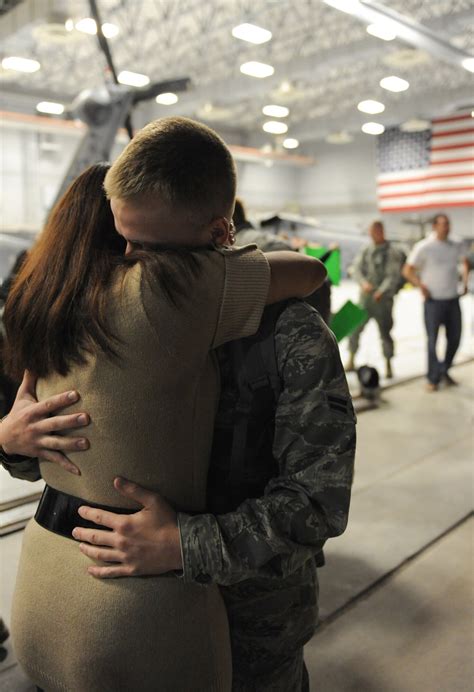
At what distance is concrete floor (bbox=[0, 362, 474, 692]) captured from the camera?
2.24 meters

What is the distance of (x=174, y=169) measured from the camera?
873 mm

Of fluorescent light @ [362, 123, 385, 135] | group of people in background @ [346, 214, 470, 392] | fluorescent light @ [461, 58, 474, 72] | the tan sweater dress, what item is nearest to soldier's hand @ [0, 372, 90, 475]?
the tan sweater dress

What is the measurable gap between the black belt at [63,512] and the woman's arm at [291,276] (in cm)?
41

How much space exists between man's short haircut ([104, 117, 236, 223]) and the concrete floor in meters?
1.88

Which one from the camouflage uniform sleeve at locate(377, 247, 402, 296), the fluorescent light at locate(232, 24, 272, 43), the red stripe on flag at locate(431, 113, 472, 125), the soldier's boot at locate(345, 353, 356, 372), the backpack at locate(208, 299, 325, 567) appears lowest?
the soldier's boot at locate(345, 353, 356, 372)

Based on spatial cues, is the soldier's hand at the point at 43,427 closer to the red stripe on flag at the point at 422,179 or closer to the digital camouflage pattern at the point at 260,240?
the digital camouflage pattern at the point at 260,240

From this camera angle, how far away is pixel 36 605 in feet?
3.13

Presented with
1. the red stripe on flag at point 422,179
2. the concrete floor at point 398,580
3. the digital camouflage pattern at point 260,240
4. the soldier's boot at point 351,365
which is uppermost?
the red stripe on flag at point 422,179

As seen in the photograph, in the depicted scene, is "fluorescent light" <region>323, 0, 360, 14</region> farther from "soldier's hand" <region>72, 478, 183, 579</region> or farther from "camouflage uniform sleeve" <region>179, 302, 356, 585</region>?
"soldier's hand" <region>72, 478, 183, 579</region>

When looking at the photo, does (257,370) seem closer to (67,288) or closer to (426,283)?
(67,288)

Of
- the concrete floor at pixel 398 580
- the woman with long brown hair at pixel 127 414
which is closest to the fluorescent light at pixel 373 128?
the concrete floor at pixel 398 580

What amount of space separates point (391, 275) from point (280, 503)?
6294 mm

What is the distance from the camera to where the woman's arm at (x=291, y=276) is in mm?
1033

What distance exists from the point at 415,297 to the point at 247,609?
1746 cm
